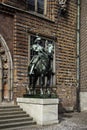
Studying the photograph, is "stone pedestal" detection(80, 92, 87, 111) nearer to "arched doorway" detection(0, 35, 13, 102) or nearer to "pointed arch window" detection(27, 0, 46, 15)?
"pointed arch window" detection(27, 0, 46, 15)

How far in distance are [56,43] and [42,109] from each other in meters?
5.58

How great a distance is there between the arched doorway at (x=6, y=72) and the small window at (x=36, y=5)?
3.33 meters

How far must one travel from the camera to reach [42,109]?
14883 millimetres

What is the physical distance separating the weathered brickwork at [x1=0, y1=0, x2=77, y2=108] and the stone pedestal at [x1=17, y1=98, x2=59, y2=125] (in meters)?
1.34

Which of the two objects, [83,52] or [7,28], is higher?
[7,28]

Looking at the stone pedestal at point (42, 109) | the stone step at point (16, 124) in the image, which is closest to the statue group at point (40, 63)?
the stone pedestal at point (42, 109)

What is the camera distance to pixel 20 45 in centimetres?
1709

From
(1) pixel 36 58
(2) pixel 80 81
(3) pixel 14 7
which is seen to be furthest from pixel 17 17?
(2) pixel 80 81

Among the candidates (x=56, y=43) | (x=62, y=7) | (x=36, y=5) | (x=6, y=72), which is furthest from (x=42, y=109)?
(x=62, y=7)

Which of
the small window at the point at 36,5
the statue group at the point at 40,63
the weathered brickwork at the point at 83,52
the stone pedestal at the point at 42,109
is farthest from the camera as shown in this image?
the weathered brickwork at the point at 83,52

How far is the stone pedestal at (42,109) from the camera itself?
14.9 meters

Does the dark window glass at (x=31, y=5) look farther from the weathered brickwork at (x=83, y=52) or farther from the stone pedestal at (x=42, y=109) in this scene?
the stone pedestal at (x=42, y=109)

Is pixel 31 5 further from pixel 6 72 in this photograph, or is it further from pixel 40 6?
pixel 6 72

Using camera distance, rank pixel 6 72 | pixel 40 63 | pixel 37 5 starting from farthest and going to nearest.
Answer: pixel 37 5 < pixel 6 72 < pixel 40 63
